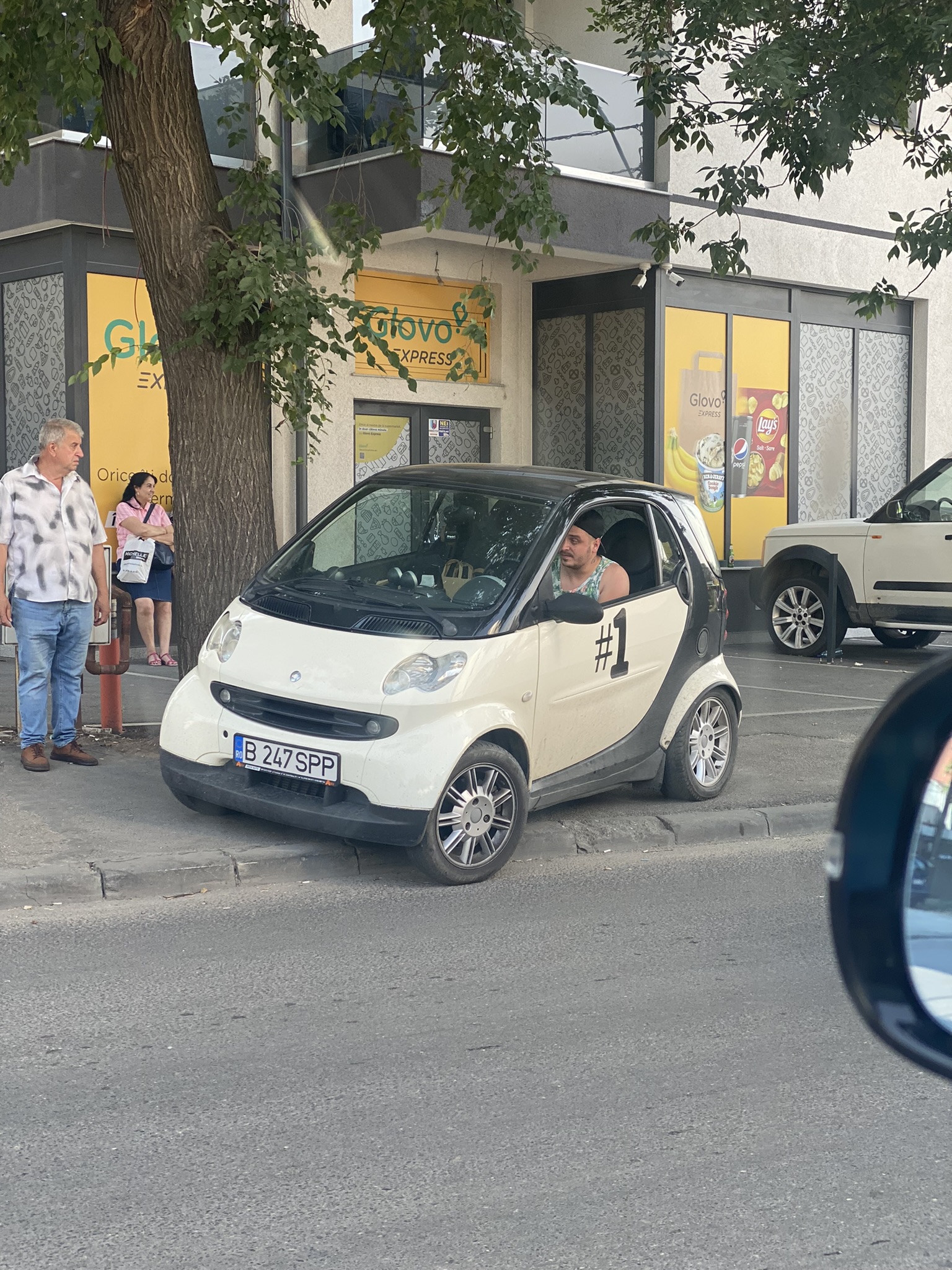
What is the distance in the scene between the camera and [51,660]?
27.6 ft

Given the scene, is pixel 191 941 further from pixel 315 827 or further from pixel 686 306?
pixel 686 306

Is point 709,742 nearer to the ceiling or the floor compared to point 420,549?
nearer to the floor

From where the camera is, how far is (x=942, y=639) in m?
18.9

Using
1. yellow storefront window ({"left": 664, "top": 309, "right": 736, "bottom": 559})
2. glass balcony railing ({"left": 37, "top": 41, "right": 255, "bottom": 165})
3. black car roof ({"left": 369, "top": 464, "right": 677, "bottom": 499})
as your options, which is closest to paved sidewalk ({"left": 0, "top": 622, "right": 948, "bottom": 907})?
black car roof ({"left": 369, "top": 464, "right": 677, "bottom": 499})

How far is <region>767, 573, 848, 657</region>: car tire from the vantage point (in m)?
15.5

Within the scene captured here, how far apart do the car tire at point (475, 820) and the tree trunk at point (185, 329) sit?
2.90 meters

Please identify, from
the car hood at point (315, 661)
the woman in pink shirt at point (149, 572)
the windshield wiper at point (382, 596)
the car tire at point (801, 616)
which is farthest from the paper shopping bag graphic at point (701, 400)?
the car hood at point (315, 661)

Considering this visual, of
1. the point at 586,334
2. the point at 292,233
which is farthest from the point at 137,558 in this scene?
the point at 586,334

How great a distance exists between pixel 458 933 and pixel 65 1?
5.15m

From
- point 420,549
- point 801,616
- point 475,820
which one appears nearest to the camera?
point 475,820

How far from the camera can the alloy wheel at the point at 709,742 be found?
7930mm

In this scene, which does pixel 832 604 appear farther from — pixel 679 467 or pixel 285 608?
pixel 285 608

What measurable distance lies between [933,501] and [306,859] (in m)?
9.98

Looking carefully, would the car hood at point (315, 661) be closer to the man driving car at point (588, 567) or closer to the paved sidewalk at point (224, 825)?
the paved sidewalk at point (224, 825)
